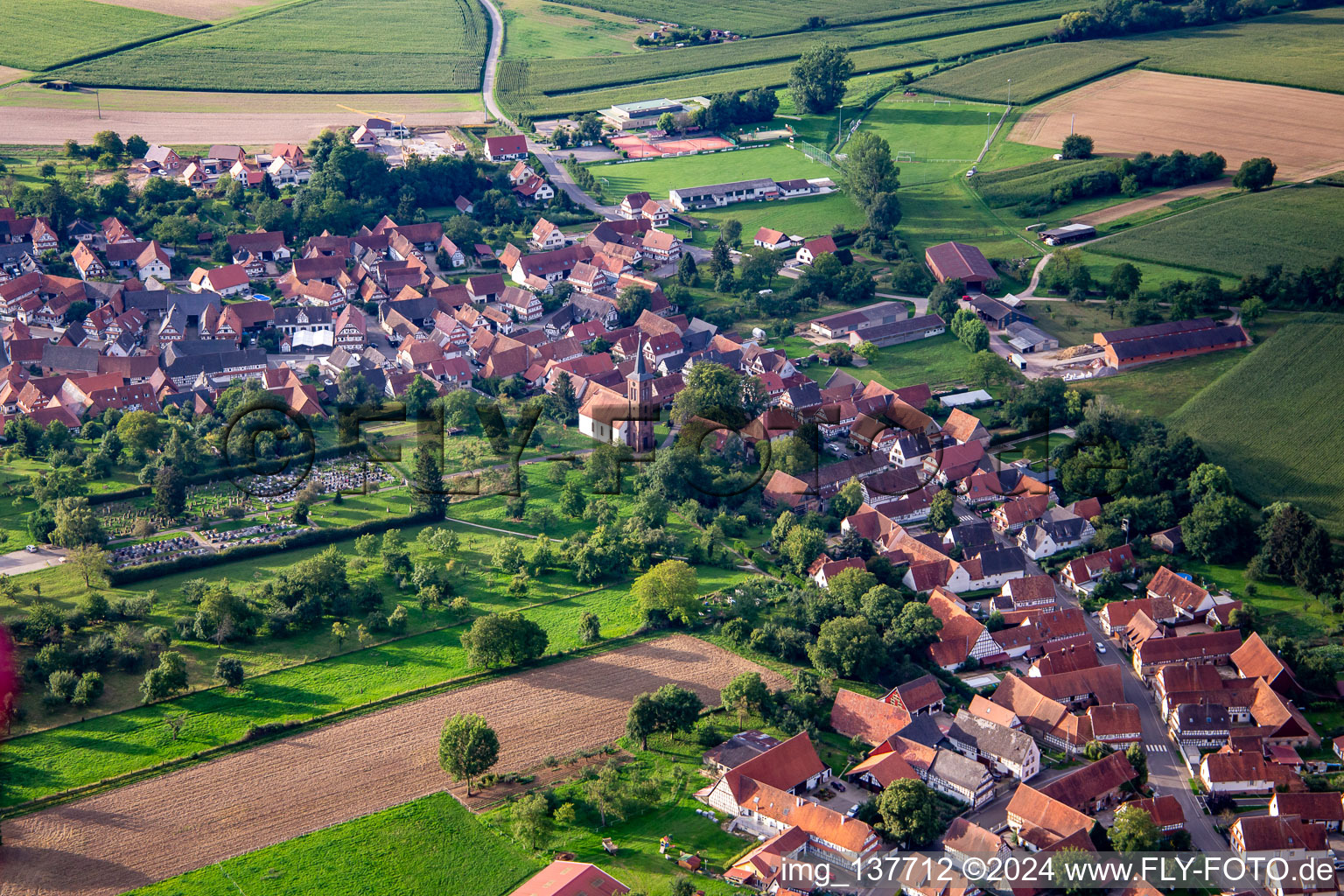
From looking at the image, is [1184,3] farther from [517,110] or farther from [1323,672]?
[1323,672]

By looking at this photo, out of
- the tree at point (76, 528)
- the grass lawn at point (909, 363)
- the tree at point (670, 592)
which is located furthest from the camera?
the grass lawn at point (909, 363)

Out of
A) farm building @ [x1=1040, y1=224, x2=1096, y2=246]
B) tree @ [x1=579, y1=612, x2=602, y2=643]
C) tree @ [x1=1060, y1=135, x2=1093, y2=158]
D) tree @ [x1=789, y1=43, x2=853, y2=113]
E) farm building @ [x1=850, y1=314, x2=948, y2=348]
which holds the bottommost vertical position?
tree @ [x1=579, y1=612, x2=602, y2=643]

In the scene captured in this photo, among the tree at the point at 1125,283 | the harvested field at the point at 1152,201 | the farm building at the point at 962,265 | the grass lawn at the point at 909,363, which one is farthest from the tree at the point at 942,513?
the harvested field at the point at 1152,201

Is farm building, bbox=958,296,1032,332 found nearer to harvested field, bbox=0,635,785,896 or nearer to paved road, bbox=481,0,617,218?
paved road, bbox=481,0,617,218

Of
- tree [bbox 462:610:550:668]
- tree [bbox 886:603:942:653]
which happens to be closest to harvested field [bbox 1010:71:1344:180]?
tree [bbox 886:603:942:653]

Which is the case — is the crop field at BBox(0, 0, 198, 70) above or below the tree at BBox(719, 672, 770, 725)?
above

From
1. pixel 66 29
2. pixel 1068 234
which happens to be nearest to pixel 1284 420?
pixel 1068 234

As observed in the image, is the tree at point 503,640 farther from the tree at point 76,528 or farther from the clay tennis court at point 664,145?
the clay tennis court at point 664,145
